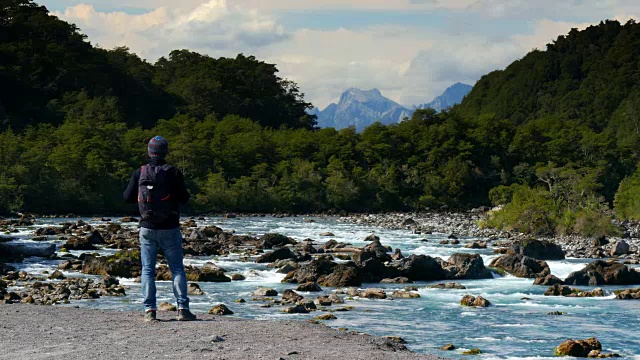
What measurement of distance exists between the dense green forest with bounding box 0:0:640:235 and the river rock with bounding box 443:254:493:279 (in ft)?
48.8

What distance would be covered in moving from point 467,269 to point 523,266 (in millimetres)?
1947

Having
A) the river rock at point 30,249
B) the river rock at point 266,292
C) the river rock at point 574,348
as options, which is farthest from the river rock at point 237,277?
the river rock at point 574,348

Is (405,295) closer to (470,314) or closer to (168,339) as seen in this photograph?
(470,314)

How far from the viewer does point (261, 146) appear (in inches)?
2916

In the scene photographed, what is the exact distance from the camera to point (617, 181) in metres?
73.8

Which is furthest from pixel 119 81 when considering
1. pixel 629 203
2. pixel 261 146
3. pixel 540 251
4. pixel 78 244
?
pixel 540 251

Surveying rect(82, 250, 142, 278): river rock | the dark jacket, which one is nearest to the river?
rect(82, 250, 142, 278): river rock

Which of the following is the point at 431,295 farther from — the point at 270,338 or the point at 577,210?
the point at 577,210

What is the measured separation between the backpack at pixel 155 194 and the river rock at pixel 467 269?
15132 millimetres

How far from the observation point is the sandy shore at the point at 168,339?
31.7 feet

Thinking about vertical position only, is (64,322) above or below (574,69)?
below

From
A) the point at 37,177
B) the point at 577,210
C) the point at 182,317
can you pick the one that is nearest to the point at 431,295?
the point at 182,317

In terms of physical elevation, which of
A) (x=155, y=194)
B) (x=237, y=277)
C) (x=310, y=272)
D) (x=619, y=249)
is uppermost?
(x=155, y=194)

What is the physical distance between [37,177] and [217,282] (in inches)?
1394
